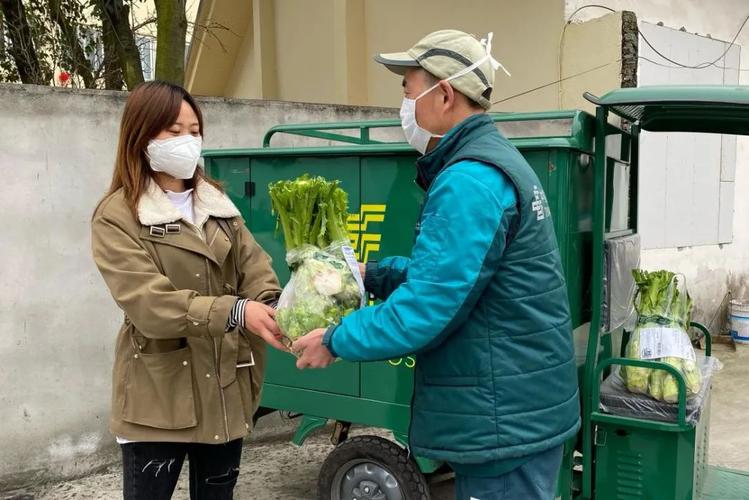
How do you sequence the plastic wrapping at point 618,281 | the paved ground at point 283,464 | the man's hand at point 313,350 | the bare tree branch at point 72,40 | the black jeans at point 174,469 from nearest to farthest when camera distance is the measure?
the man's hand at point 313,350 → the black jeans at point 174,469 → the plastic wrapping at point 618,281 → the paved ground at point 283,464 → the bare tree branch at point 72,40

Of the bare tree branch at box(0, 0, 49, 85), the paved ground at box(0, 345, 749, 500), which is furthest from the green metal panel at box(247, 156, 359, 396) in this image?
the bare tree branch at box(0, 0, 49, 85)

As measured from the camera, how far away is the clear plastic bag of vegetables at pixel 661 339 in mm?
3029

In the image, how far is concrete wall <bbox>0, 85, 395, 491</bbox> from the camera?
4.02 metres

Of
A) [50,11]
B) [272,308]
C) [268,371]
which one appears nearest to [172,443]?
[272,308]

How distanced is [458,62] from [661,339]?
181cm

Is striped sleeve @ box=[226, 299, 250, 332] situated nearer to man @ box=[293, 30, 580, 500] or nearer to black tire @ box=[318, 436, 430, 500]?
man @ box=[293, 30, 580, 500]

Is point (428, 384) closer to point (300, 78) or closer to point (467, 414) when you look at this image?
point (467, 414)

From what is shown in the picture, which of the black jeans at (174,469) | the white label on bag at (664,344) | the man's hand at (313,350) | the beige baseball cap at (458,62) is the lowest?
the black jeans at (174,469)

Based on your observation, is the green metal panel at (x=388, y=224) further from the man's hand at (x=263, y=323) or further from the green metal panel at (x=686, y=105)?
the man's hand at (x=263, y=323)

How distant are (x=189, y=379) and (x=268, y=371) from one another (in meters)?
1.55

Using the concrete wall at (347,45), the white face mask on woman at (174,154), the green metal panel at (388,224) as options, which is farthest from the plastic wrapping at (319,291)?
the concrete wall at (347,45)

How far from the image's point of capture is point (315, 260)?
2.14 meters

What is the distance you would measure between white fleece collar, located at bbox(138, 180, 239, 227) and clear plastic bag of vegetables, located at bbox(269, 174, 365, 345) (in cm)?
22

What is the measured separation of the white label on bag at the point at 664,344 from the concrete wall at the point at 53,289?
123 inches
